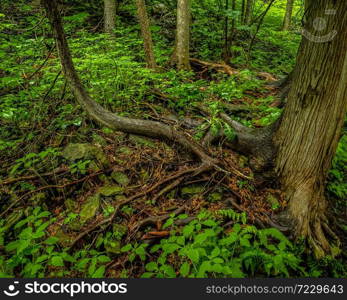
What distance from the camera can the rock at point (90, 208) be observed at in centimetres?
291

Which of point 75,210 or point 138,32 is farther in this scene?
point 138,32

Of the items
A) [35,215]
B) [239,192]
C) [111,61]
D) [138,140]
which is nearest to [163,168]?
[138,140]

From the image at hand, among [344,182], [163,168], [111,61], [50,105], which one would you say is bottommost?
[344,182]

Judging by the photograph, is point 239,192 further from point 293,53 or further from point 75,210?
point 293,53

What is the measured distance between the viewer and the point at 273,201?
116 inches

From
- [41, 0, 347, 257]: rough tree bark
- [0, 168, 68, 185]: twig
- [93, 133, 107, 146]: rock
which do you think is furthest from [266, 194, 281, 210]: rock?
[0, 168, 68, 185]: twig

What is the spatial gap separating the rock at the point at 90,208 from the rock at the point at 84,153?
1.83 ft

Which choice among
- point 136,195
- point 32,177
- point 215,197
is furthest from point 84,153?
point 215,197

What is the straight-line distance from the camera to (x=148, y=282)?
2119 millimetres

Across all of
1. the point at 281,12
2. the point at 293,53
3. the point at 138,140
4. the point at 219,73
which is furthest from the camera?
the point at 281,12

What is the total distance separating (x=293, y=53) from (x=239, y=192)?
308 inches

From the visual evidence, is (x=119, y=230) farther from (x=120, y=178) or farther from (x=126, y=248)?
(x=120, y=178)

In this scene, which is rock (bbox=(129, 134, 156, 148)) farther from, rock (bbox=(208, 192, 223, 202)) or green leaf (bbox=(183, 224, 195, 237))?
green leaf (bbox=(183, 224, 195, 237))

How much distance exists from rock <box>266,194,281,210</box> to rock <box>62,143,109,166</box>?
87.1 inches
